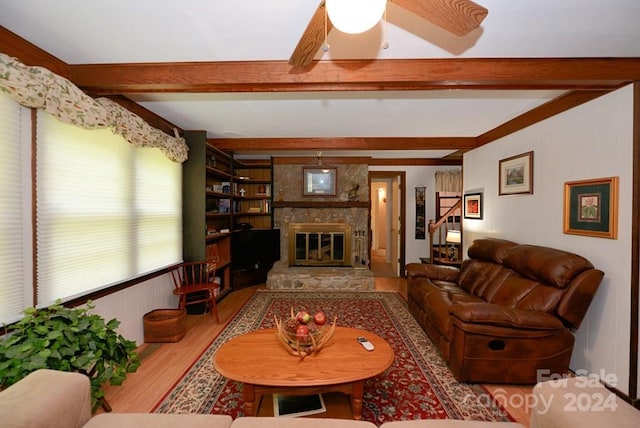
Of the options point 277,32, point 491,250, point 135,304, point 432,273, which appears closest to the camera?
point 277,32

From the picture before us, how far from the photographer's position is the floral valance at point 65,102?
166 centimetres

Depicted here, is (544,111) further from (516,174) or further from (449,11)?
(449,11)

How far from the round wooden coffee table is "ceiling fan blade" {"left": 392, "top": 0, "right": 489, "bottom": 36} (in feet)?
6.29

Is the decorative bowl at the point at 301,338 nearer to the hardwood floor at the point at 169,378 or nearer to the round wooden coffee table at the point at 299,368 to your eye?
the round wooden coffee table at the point at 299,368

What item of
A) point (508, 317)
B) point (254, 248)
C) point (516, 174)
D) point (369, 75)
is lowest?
point (508, 317)

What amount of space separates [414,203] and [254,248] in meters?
3.45

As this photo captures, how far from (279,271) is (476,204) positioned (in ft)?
11.3

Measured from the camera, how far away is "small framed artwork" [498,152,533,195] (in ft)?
10.2

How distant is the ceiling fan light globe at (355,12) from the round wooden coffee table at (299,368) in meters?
1.83

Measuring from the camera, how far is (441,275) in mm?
3729

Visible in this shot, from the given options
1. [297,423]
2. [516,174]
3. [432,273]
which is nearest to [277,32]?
[297,423]

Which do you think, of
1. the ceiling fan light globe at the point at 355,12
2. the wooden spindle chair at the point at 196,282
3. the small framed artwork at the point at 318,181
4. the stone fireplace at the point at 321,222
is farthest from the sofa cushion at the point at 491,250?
the wooden spindle chair at the point at 196,282

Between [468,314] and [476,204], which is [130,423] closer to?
[468,314]

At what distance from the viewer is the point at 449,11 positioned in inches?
45.2
